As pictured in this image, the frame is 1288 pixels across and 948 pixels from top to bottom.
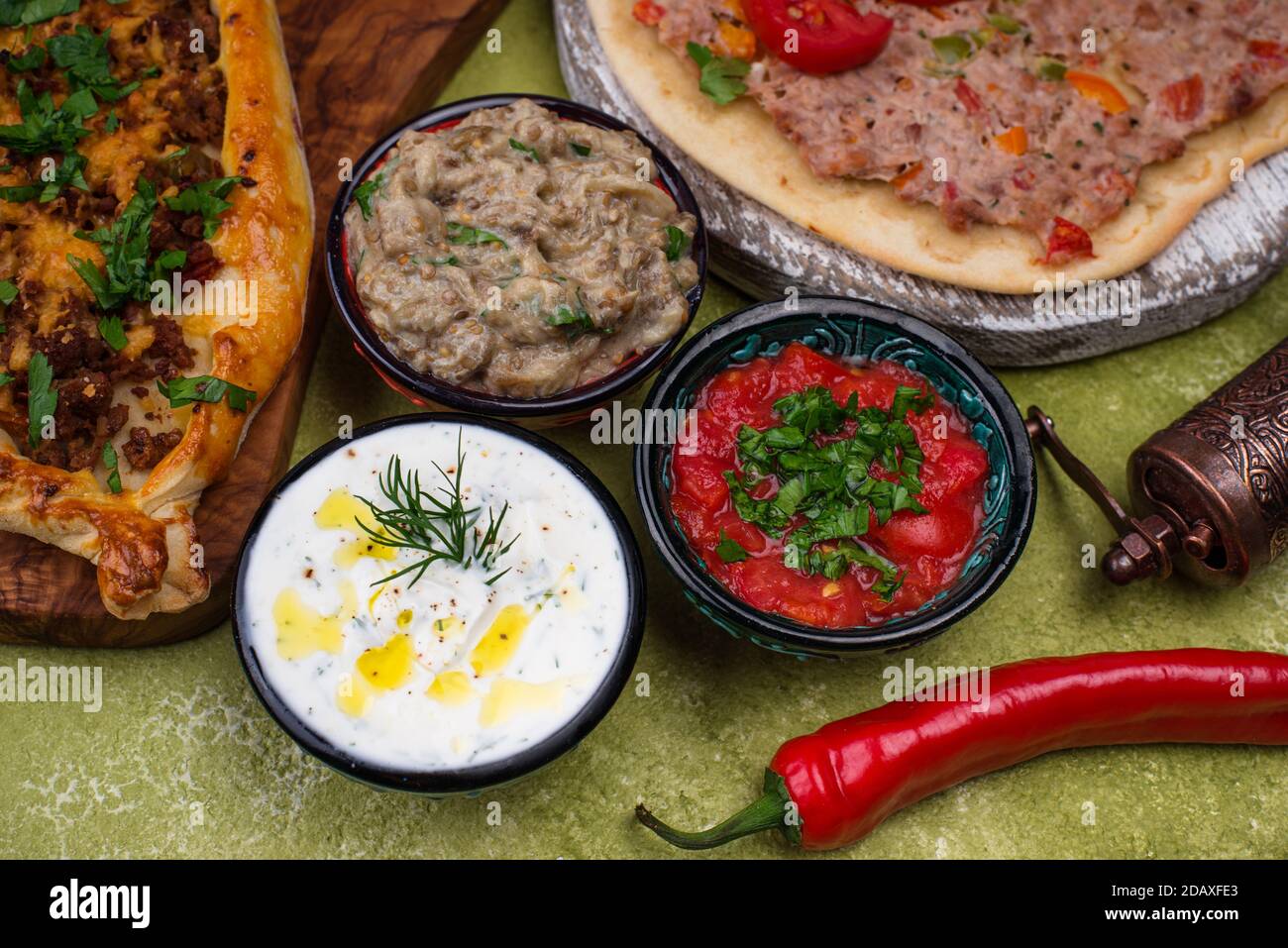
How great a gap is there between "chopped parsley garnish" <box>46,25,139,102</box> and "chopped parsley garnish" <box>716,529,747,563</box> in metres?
2.58

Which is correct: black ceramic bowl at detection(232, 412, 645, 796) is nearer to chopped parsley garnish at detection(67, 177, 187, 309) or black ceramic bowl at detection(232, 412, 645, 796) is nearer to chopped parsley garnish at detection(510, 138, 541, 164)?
chopped parsley garnish at detection(67, 177, 187, 309)

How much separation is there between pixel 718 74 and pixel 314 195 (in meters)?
1.54

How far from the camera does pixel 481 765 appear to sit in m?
3.47

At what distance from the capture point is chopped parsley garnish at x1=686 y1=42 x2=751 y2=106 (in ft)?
15.2

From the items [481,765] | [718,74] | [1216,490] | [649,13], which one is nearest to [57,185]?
[649,13]

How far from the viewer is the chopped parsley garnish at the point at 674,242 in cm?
420

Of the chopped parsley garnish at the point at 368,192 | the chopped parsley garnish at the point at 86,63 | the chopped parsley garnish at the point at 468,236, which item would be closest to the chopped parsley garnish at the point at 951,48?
the chopped parsley garnish at the point at 468,236

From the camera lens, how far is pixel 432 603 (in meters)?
3.59

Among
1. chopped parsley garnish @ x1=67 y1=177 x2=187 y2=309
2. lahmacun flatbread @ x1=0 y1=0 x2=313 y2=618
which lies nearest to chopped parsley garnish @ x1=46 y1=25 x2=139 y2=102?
lahmacun flatbread @ x1=0 y1=0 x2=313 y2=618

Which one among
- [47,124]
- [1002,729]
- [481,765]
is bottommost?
[1002,729]

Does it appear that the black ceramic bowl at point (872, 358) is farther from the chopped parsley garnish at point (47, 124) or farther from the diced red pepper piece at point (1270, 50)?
the chopped parsley garnish at point (47, 124)

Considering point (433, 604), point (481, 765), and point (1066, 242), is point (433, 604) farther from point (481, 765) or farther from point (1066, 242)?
point (1066, 242)

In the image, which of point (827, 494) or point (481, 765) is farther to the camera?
point (827, 494)

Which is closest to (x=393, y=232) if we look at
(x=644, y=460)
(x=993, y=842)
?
(x=644, y=460)
